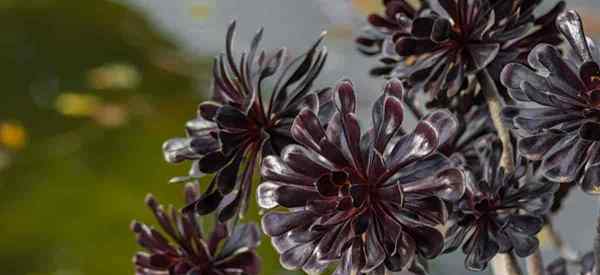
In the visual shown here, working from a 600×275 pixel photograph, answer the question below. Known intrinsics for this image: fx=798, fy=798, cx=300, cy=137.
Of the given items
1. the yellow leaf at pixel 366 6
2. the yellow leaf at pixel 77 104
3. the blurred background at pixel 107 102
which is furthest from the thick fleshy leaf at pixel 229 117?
the yellow leaf at pixel 77 104

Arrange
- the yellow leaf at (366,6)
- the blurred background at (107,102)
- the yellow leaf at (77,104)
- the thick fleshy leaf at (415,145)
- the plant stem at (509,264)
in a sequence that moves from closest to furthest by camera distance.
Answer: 1. the thick fleshy leaf at (415,145)
2. the plant stem at (509,264)
3. the blurred background at (107,102)
4. the yellow leaf at (366,6)
5. the yellow leaf at (77,104)

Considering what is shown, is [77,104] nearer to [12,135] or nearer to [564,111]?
[12,135]

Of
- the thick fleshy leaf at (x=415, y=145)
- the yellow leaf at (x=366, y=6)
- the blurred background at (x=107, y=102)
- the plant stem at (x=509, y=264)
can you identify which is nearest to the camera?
the thick fleshy leaf at (x=415, y=145)

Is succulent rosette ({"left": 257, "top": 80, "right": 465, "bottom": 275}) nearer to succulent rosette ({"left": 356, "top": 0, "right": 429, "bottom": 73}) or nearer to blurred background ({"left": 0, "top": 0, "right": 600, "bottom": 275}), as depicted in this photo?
succulent rosette ({"left": 356, "top": 0, "right": 429, "bottom": 73})

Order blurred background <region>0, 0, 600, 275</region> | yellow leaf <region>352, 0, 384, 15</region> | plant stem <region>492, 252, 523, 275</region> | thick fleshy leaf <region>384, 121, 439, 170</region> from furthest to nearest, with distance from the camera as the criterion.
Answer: yellow leaf <region>352, 0, 384, 15</region>, blurred background <region>0, 0, 600, 275</region>, plant stem <region>492, 252, 523, 275</region>, thick fleshy leaf <region>384, 121, 439, 170</region>

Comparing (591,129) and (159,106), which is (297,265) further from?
(159,106)

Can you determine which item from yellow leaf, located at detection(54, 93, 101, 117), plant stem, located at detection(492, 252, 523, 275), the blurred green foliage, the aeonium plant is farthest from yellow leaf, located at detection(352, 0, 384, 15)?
plant stem, located at detection(492, 252, 523, 275)

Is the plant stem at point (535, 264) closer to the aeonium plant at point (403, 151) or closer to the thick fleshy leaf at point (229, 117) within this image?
the aeonium plant at point (403, 151)
